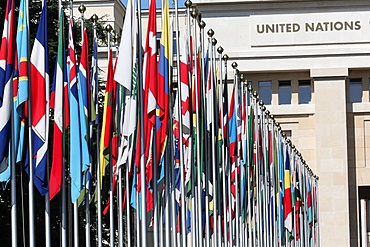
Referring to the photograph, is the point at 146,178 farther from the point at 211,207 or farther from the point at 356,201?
the point at 356,201

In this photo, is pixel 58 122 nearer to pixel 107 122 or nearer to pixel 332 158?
pixel 107 122

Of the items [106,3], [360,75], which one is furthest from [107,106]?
[360,75]

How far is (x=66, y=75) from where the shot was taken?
24453 millimetres

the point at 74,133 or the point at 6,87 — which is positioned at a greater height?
the point at 6,87

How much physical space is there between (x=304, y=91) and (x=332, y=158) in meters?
3.98

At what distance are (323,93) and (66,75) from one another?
37.6 metres

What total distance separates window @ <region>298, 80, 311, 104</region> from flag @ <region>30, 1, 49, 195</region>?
40.8 meters

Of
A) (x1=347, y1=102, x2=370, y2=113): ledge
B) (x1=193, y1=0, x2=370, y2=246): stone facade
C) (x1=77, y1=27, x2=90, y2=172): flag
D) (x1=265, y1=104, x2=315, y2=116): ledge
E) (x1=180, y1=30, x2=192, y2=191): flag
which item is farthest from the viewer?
(x1=347, y1=102, x2=370, y2=113): ledge

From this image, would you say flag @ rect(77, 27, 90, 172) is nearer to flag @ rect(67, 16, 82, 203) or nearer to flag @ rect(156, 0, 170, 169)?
flag @ rect(67, 16, 82, 203)

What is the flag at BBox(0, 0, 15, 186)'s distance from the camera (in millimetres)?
21172

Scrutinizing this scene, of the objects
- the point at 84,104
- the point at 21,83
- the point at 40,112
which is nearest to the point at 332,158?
the point at 84,104

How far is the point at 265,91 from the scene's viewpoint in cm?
6234

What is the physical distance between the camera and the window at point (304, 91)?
204 ft

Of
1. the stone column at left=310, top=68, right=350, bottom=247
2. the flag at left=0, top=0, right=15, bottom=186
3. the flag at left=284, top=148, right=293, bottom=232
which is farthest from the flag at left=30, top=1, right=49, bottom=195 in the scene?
the stone column at left=310, top=68, right=350, bottom=247
